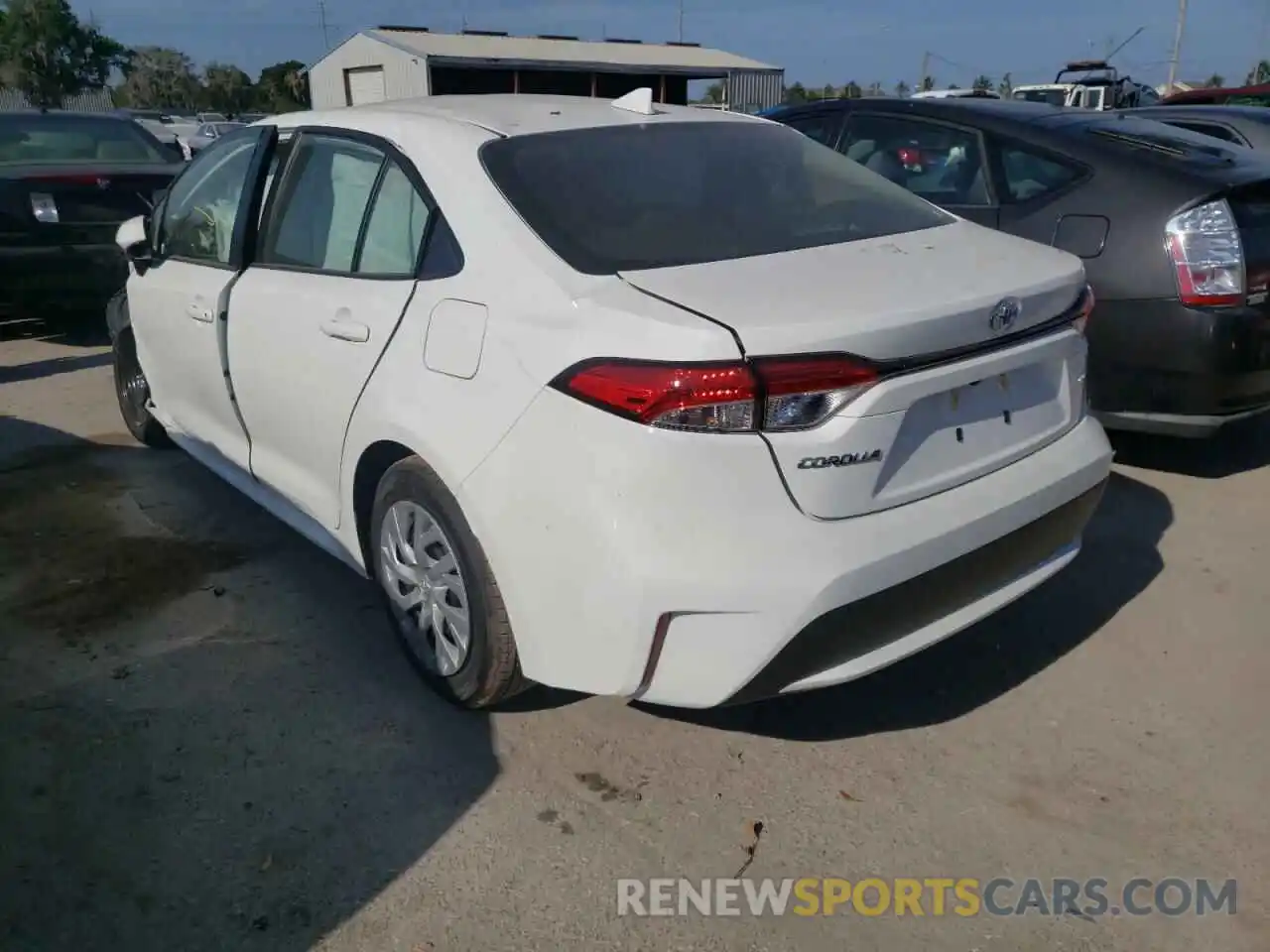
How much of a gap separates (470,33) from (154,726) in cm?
4229

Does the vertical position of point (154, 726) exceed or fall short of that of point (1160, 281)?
it falls short

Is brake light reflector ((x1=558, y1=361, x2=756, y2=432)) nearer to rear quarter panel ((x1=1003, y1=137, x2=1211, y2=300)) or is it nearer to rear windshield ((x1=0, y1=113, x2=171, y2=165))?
rear quarter panel ((x1=1003, y1=137, x2=1211, y2=300))

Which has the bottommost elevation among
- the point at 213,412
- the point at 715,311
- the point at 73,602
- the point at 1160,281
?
the point at 73,602

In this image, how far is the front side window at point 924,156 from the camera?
4941mm

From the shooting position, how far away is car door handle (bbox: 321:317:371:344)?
300cm

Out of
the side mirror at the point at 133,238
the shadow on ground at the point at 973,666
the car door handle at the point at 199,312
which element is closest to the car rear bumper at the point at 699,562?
the shadow on ground at the point at 973,666

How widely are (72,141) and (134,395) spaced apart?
13.4ft

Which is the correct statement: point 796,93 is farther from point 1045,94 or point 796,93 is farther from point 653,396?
point 653,396

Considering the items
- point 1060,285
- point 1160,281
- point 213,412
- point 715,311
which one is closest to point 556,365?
point 715,311

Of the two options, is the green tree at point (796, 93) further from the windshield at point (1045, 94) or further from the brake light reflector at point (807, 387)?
the brake light reflector at point (807, 387)

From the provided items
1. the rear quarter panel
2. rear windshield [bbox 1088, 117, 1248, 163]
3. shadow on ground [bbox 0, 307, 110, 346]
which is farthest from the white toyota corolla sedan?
shadow on ground [bbox 0, 307, 110, 346]

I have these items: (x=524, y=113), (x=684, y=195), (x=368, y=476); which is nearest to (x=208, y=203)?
(x=524, y=113)

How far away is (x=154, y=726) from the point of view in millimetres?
3025

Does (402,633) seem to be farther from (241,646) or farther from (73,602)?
(73,602)
